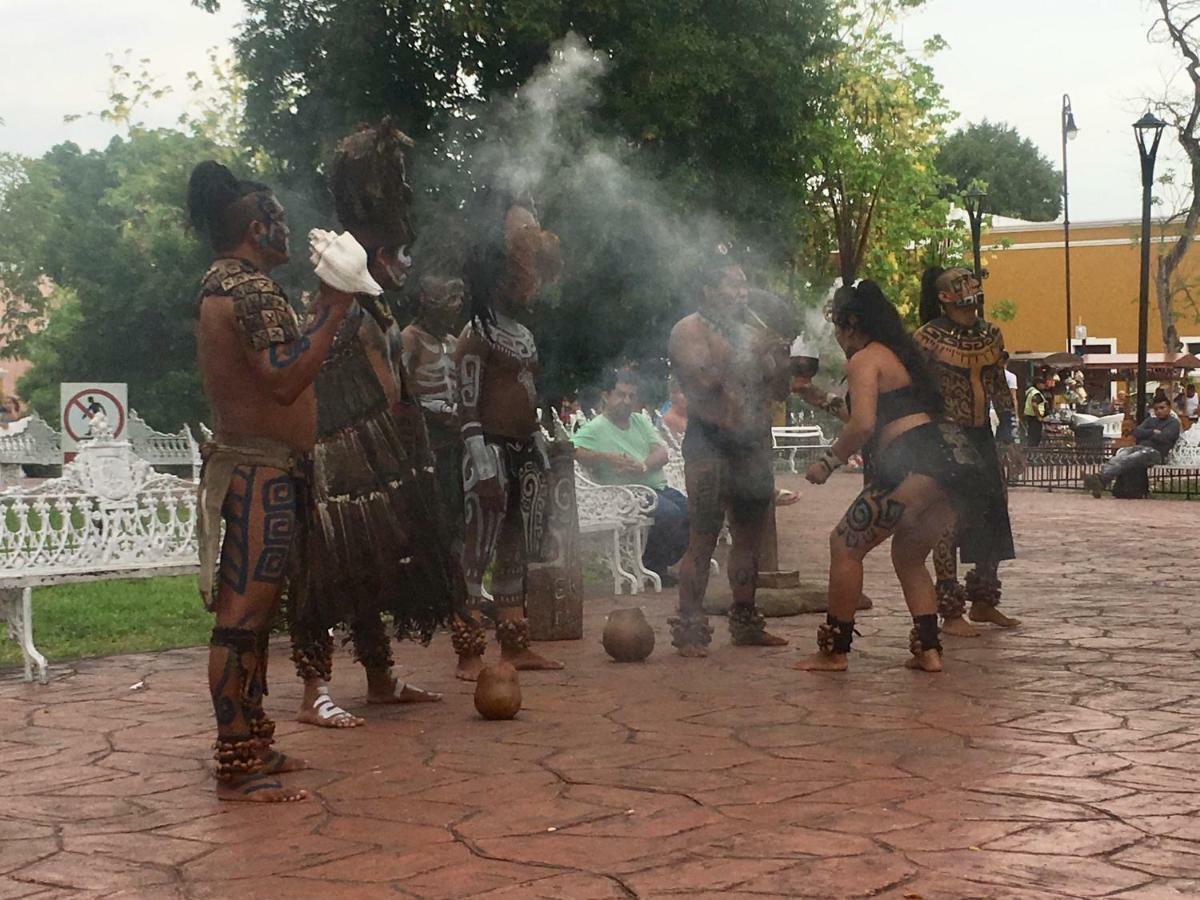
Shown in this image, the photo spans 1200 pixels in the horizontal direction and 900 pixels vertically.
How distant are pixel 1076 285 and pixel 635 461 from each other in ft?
141

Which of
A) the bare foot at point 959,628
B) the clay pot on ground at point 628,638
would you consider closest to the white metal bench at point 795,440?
the bare foot at point 959,628

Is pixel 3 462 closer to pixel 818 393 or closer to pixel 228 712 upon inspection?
pixel 818 393

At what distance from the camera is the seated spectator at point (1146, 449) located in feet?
69.2

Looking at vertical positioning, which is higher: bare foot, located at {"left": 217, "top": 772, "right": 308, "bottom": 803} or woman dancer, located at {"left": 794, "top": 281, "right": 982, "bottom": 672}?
woman dancer, located at {"left": 794, "top": 281, "right": 982, "bottom": 672}

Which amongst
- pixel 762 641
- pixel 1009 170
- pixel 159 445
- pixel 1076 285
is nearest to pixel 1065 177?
pixel 1076 285

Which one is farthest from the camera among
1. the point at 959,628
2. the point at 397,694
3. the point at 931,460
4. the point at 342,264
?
the point at 959,628

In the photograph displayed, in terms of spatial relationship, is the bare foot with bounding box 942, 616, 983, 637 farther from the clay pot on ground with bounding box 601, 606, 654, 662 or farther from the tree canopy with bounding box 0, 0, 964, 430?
the tree canopy with bounding box 0, 0, 964, 430

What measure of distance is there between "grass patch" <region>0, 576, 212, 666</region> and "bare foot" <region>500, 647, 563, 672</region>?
241 cm

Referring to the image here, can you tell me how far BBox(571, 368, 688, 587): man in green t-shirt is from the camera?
11344mm

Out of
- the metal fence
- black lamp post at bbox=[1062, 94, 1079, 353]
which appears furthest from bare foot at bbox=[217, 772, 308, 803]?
black lamp post at bbox=[1062, 94, 1079, 353]

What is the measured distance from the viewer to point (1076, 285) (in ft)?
169

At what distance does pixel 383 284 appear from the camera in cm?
648

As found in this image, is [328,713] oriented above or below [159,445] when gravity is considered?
below

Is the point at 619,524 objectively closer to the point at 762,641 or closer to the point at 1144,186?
the point at 762,641
